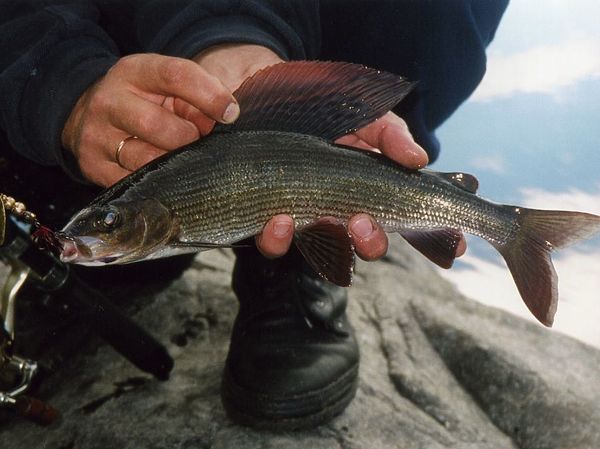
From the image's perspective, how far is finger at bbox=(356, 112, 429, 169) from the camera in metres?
1.53

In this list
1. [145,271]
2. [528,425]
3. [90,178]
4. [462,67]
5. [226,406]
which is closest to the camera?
[90,178]

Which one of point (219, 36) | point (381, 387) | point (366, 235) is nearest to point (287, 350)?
point (381, 387)

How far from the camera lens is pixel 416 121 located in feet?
9.49

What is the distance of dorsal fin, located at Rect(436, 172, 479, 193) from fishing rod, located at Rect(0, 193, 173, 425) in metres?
1.17

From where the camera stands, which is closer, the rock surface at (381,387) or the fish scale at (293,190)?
the fish scale at (293,190)

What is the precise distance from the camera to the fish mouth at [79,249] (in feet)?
3.83

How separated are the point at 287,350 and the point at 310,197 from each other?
0.80 meters

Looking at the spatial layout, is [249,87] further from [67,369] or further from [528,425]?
[528,425]

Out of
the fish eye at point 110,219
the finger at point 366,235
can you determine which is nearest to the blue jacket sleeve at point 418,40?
the finger at point 366,235

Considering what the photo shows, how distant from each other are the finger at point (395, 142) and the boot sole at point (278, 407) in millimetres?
883

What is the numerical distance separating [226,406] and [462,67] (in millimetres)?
2168

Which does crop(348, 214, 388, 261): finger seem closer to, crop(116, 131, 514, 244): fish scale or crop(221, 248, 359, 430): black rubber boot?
crop(116, 131, 514, 244): fish scale

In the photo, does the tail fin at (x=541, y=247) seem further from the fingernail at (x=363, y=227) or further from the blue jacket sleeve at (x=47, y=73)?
the blue jacket sleeve at (x=47, y=73)

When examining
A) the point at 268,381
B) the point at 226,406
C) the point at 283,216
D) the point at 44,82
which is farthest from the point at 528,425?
the point at 44,82
